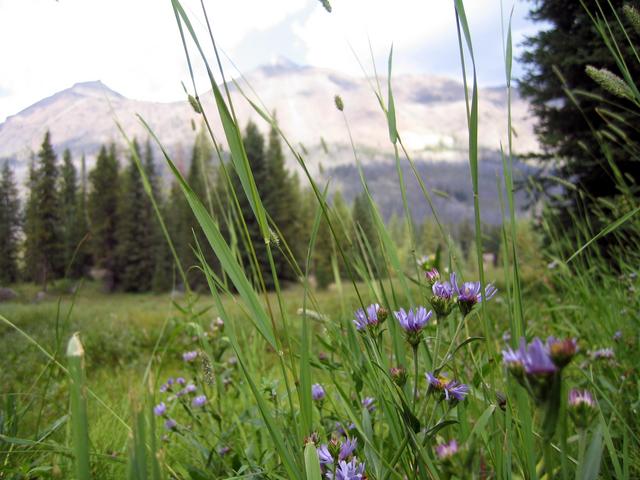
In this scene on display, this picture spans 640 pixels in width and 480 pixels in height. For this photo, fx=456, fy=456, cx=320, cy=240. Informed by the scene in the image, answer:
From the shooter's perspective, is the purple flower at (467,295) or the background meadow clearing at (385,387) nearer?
the background meadow clearing at (385,387)

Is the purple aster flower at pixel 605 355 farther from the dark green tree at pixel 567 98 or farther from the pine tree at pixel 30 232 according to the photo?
the dark green tree at pixel 567 98

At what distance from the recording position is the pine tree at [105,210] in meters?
23.0

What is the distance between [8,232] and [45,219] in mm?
1701

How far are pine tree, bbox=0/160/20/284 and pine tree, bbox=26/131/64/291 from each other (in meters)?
0.10

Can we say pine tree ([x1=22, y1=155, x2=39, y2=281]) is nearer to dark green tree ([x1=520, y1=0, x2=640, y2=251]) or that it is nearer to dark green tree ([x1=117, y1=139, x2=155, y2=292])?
dark green tree ([x1=520, y1=0, x2=640, y2=251])

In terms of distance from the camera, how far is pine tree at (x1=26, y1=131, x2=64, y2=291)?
311 cm

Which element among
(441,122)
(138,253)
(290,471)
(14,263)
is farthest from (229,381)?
(441,122)

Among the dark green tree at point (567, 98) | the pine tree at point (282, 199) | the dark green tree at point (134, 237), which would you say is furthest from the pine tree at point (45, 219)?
the dark green tree at point (134, 237)

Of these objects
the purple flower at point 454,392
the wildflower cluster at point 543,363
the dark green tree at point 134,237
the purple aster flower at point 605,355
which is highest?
the wildflower cluster at point 543,363

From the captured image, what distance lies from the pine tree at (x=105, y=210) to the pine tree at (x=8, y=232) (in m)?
21.2

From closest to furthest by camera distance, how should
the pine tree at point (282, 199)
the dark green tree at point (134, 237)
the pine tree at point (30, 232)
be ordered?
the pine tree at point (30, 232), the dark green tree at point (134, 237), the pine tree at point (282, 199)

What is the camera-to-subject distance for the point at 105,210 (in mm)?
23812

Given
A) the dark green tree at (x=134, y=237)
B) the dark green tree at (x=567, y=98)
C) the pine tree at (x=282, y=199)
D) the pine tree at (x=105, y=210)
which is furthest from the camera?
the pine tree at (x=282, y=199)

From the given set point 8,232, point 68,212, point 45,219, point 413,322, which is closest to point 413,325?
point 413,322
